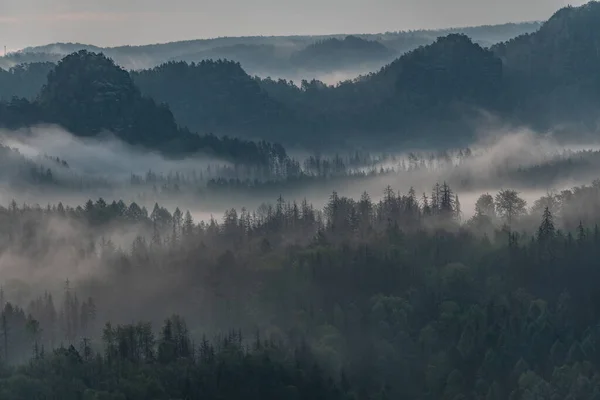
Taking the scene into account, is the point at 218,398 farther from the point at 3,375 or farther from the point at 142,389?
the point at 3,375

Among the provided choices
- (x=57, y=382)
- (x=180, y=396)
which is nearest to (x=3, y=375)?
(x=57, y=382)

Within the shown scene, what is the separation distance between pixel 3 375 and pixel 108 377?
11.2m

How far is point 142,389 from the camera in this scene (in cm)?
19275

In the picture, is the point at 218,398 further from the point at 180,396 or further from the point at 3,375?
the point at 3,375

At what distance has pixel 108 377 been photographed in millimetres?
198125

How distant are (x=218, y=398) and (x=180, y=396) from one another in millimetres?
5774

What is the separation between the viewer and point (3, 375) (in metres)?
197

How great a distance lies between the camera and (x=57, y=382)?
193875 millimetres

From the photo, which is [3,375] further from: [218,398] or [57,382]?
[218,398]

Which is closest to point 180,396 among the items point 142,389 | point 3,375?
point 142,389

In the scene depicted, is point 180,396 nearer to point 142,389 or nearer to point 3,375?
point 142,389

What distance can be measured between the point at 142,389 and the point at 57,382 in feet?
30.1
